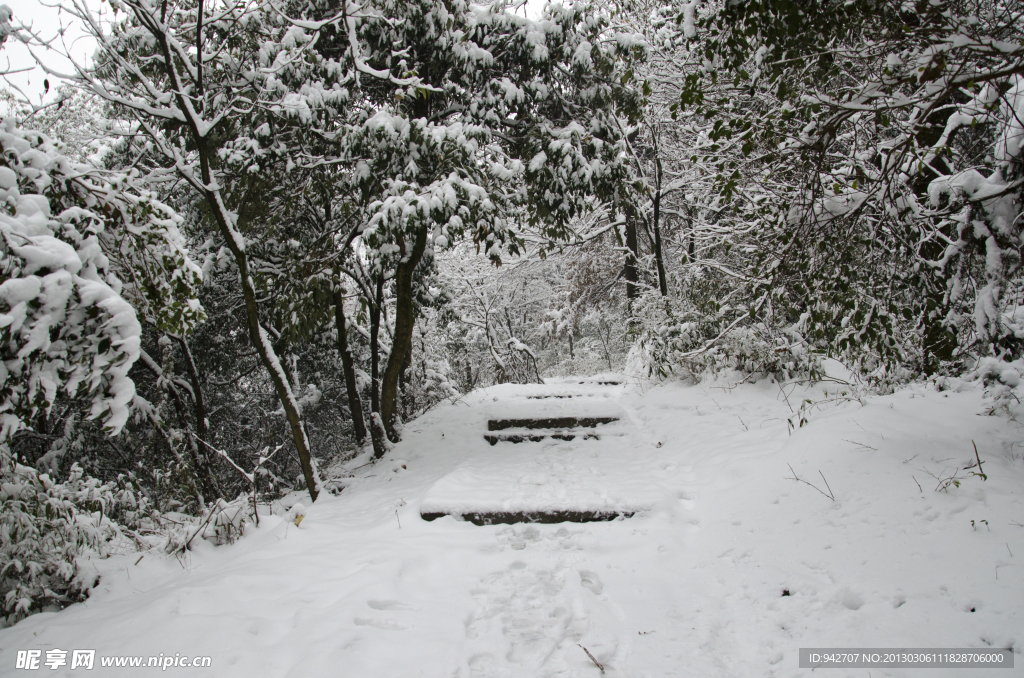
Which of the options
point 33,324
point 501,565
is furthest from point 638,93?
point 33,324

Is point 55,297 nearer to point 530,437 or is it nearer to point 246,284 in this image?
point 246,284

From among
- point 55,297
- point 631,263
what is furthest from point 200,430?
point 631,263

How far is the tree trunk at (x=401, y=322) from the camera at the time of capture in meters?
6.59

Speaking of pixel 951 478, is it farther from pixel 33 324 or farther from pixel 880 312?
pixel 33 324

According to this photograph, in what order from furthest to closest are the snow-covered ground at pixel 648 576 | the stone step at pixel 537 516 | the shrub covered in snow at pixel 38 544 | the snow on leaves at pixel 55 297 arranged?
the stone step at pixel 537 516 → the shrub covered in snow at pixel 38 544 → the snow-covered ground at pixel 648 576 → the snow on leaves at pixel 55 297

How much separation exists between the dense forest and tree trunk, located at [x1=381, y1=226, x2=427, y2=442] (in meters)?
0.04

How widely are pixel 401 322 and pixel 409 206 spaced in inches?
89.0

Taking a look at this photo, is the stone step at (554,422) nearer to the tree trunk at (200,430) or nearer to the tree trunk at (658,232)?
the tree trunk at (658,232)

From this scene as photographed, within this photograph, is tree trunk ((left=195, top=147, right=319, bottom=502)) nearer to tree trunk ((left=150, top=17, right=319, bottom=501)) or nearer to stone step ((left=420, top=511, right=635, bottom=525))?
tree trunk ((left=150, top=17, right=319, bottom=501))

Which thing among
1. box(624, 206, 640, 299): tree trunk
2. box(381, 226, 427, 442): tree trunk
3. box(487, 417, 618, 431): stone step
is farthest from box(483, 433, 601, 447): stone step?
box(624, 206, 640, 299): tree trunk

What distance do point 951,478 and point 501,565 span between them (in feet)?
8.60

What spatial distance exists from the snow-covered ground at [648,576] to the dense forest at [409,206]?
53 cm

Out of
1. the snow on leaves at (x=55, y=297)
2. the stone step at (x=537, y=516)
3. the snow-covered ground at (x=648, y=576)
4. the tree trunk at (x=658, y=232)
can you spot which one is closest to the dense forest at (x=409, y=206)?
the snow on leaves at (x=55, y=297)

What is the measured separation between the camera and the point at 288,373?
922cm
